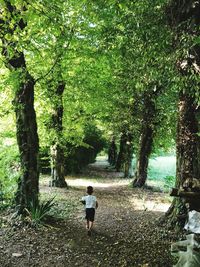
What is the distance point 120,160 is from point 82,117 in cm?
1571

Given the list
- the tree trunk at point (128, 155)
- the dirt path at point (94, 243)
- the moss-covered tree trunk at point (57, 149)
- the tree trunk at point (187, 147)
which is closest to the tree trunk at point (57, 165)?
the moss-covered tree trunk at point (57, 149)

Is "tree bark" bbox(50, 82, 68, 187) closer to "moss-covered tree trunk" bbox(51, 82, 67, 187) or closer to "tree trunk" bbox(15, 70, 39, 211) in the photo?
"moss-covered tree trunk" bbox(51, 82, 67, 187)

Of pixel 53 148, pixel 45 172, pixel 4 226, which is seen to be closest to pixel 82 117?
pixel 53 148

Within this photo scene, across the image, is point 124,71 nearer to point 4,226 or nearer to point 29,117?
point 29,117

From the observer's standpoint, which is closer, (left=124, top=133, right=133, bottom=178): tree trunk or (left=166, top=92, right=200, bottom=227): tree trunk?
(left=166, top=92, right=200, bottom=227): tree trunk

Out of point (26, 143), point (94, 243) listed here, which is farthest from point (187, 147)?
point (26, 143)

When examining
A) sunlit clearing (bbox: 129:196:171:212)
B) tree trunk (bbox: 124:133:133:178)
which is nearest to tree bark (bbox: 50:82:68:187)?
sunlit clearing (bbox: 129:196:171:212)

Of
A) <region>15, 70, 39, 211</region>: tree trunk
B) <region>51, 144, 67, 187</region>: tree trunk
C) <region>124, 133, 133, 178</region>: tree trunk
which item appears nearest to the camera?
<region>15, 70, 39, 211</region>: tree trunk

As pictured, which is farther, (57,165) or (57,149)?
(57,165)

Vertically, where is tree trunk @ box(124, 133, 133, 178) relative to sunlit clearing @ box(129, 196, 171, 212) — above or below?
above

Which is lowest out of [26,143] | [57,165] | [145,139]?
[57,165]

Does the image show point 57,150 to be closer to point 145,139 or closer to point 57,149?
point 57,149

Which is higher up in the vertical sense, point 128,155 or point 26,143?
point 26,143

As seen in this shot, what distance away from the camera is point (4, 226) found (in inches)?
406
